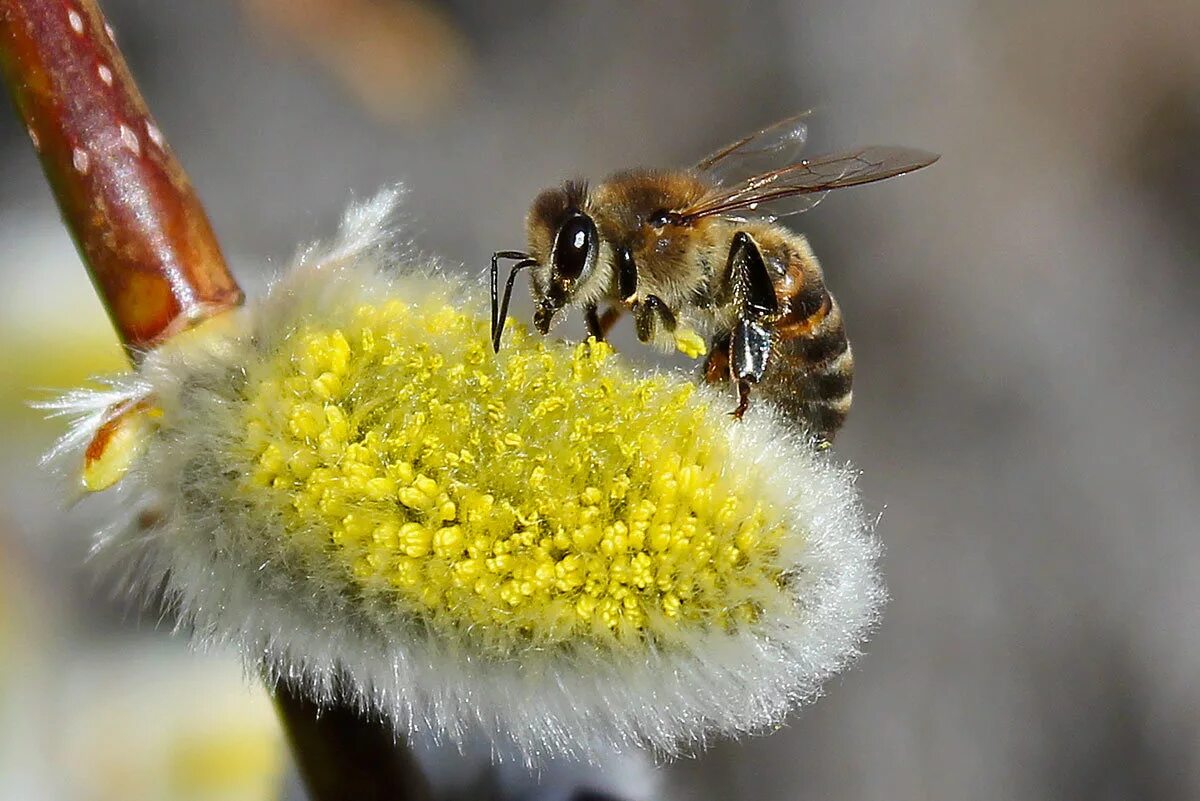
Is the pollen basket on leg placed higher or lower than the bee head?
lower

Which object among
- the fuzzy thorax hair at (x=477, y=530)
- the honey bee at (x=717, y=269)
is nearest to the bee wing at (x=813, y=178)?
the honey bee at (x=717, y=269)

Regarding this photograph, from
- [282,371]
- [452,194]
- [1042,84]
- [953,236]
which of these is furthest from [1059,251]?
[282,371]

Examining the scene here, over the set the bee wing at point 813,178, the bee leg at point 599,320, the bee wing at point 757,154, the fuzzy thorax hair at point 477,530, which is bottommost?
the fuzzy thorax hair at point 477,530

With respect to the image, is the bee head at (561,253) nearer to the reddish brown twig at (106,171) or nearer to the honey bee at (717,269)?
the honey bee at (717,269)

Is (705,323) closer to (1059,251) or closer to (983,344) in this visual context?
(983,344)

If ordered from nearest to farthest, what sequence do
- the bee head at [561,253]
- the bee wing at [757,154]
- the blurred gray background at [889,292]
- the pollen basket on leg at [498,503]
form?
the pollen basket on leg at [498,503]
the bee head at [561,253]
the bee wing at [757,154]
the blurred gray background at [889,292]

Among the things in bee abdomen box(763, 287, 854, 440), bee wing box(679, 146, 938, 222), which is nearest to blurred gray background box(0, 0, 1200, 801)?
bee abdomen box(763, 287, 854, 440)

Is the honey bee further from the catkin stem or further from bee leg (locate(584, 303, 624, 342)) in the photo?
the catkin stem
